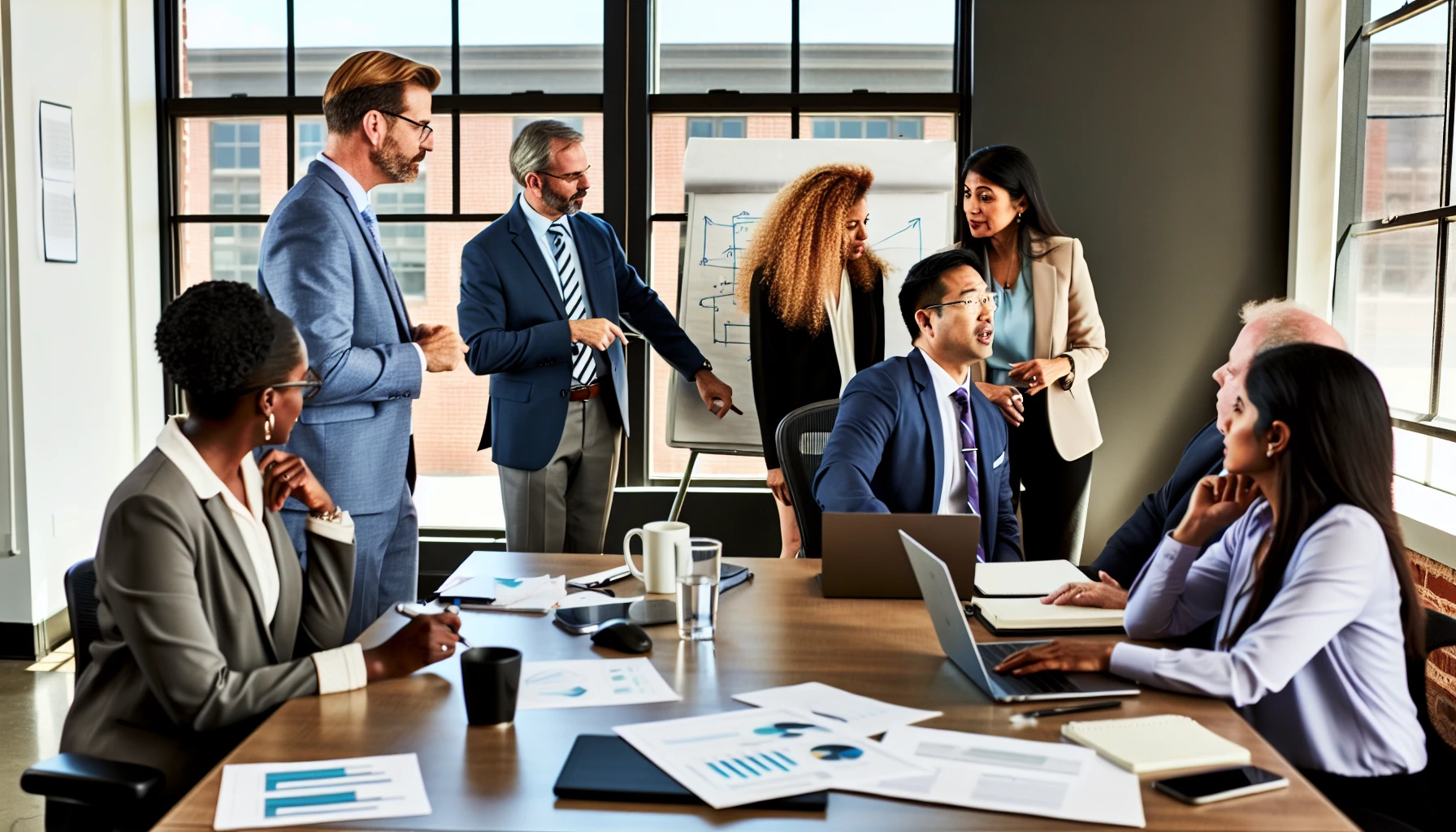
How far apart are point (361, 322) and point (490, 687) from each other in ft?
4.70

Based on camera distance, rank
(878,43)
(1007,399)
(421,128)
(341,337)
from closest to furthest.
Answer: (341,337)
(421,128)
(1007,399)
(878,43)

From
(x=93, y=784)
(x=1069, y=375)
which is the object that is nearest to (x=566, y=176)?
(x=1069, y=375)

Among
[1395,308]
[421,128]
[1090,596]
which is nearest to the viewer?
[1090,596]

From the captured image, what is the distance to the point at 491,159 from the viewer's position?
461 centimetres

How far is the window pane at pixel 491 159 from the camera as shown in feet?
15.1

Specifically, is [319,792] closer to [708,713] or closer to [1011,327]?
[708,713]

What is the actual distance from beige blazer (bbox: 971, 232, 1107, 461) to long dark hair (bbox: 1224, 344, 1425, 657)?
1.91m

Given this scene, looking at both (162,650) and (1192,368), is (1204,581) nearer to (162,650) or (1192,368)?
(162,650)

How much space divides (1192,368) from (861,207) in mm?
1390

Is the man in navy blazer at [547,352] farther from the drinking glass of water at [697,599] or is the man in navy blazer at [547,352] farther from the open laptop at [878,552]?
the drinking glass of water at [697,599]

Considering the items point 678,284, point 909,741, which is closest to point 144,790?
point 909,741

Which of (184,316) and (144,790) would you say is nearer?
(144,790)

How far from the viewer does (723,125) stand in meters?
4.55

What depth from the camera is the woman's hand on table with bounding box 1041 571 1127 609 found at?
1.95 metres
